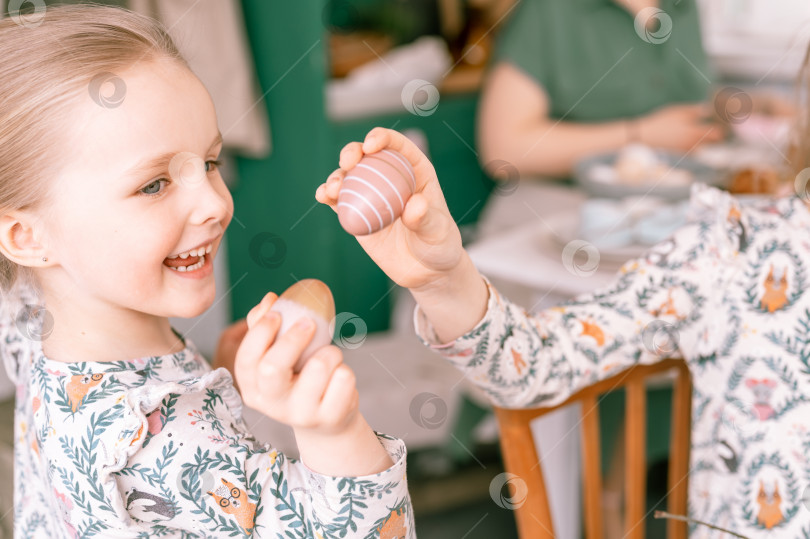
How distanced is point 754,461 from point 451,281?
0.37 meters

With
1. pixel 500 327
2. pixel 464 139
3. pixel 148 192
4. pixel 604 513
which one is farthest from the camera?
pixel 464 139

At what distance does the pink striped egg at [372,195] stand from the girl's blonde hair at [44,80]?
20 cm

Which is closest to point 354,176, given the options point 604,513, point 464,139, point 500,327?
point 500,327

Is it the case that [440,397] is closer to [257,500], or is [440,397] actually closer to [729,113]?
[729,113]

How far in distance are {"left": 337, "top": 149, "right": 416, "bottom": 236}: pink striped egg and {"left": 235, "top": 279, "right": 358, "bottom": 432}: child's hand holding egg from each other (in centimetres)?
7

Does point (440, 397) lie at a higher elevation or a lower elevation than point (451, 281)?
lower

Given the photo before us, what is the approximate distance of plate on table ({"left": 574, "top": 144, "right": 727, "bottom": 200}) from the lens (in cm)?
130

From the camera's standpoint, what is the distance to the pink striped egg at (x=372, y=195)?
513 millimetres

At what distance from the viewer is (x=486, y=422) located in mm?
1952

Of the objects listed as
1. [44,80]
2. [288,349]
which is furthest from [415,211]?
[44,80]

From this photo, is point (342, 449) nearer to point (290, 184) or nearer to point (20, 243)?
point (20, 243)

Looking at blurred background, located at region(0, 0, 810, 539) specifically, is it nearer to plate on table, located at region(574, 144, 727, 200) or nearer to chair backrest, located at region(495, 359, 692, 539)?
plate on table, located at region(574, 144, 727, 200)

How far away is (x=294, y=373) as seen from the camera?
47 centimetres

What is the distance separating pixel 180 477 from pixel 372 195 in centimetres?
24
